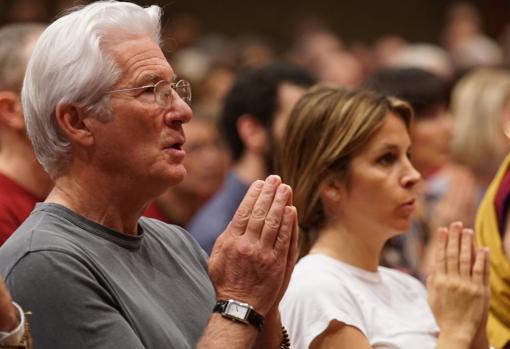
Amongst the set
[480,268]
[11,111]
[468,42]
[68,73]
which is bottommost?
[468,42]

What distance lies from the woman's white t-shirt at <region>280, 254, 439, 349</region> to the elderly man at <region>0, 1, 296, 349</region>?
1.06 feet

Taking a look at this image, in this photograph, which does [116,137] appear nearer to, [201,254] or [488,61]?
[201,254]

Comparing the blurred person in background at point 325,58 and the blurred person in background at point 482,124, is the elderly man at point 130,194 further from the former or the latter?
the blurred person in background at point 325,58

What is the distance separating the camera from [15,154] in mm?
2932

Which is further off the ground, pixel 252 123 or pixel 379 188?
pixel 379 188

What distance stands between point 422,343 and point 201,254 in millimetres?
638

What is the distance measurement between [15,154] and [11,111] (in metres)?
0.13

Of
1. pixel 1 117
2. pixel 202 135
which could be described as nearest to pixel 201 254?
pixel 1 117

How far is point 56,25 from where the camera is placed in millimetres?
2125

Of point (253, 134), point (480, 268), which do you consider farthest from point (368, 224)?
point (253, 134)

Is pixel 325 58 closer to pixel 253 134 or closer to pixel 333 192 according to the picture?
pixel 253 134

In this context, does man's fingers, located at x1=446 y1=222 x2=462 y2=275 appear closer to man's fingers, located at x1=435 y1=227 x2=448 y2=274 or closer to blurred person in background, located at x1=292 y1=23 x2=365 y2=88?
man's fingers, located at x1=435 y1=227 x2=448 y2=274

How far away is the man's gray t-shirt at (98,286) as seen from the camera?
186 centimetres

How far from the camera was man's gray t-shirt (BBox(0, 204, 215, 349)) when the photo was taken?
73.2 inches
